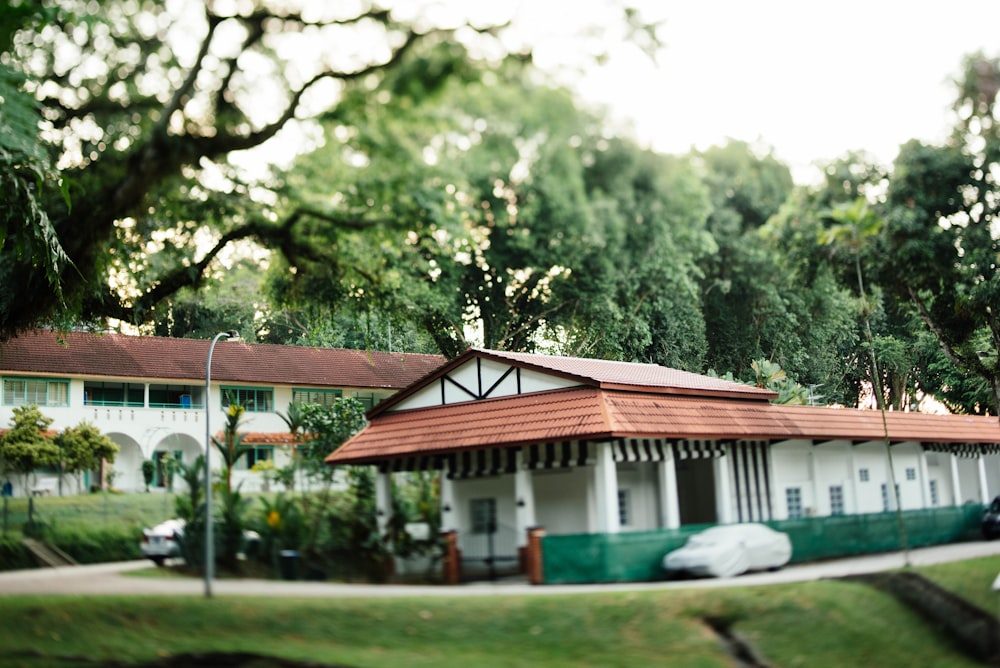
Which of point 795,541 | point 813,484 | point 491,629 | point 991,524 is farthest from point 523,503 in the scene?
point 991,524

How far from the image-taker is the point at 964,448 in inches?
1318

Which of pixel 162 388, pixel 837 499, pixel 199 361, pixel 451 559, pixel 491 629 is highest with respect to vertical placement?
pixel 199 361

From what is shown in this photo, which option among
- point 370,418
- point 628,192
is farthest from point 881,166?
point 370,418

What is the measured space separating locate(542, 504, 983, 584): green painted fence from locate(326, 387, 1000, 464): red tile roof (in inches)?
80.2

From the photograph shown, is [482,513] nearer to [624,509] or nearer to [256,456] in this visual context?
[624,509]

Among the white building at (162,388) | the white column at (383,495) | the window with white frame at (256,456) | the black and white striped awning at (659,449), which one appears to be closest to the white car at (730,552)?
the black and white striped awning at (659,449)

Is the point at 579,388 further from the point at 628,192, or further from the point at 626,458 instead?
the point at 628,192

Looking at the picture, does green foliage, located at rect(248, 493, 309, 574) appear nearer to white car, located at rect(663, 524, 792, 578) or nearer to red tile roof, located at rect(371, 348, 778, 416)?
red tile roof, located at rect(371, 348, 778, 416)

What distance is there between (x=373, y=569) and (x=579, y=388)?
6.00 m

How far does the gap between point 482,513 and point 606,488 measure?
15.8 feet

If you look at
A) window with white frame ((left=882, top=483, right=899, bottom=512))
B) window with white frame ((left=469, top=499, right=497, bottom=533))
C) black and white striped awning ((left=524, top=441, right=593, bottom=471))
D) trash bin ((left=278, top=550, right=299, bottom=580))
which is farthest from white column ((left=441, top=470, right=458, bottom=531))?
window with white frame ((left=882, top=483, right=899, bottom=512))

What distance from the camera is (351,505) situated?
2494cm

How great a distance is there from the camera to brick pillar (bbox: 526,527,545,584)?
19.9 meters

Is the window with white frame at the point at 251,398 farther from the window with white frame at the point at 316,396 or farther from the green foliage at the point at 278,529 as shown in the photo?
the green foliage at the point at 278,529
